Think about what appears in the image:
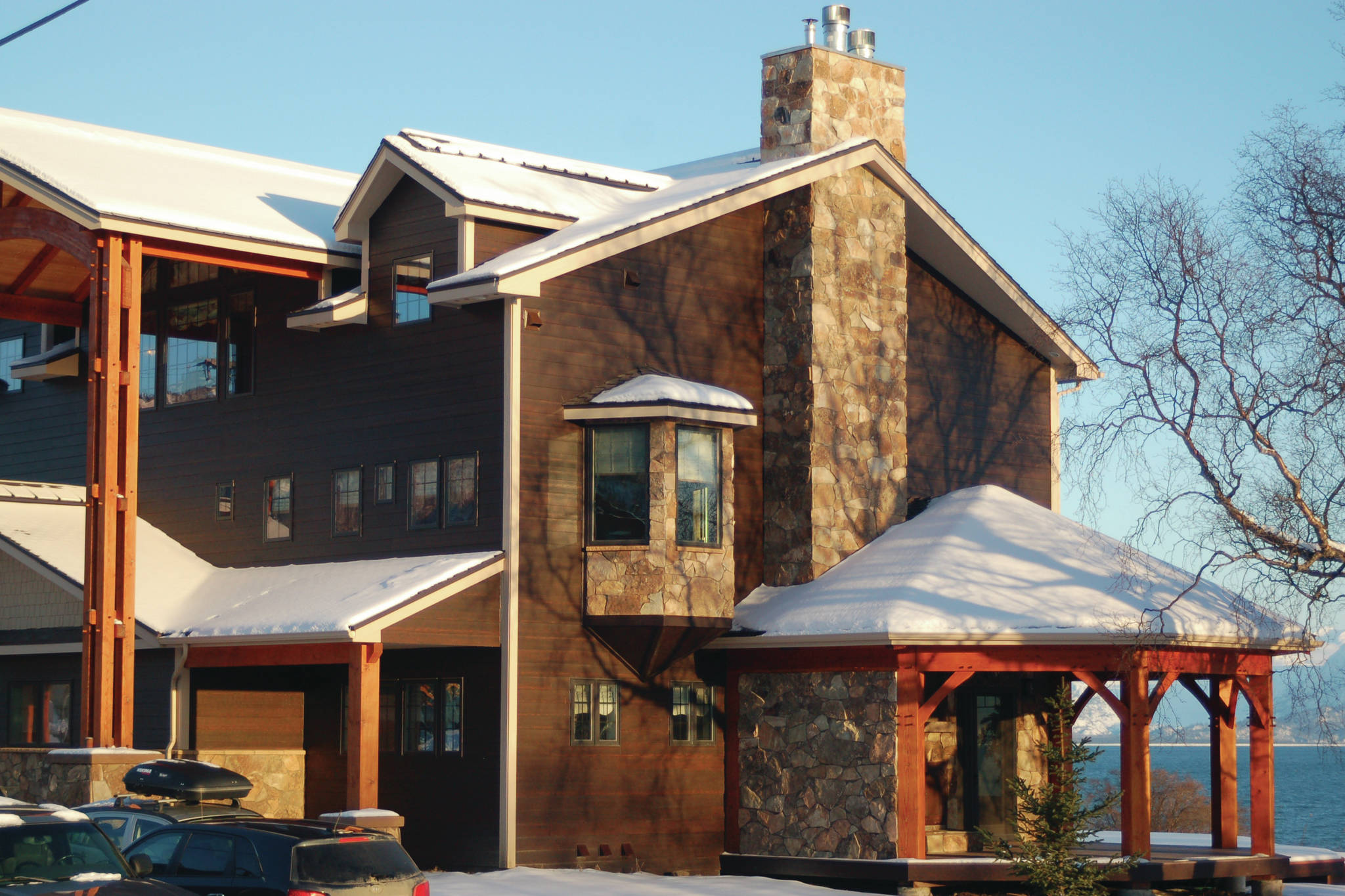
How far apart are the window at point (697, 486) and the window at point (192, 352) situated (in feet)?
26.1

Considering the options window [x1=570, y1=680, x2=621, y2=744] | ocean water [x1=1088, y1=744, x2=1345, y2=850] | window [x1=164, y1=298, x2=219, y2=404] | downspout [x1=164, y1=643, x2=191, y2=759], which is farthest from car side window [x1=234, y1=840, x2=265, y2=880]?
ocean water [x1=1088, y1=744, x2=1345, y2=850]

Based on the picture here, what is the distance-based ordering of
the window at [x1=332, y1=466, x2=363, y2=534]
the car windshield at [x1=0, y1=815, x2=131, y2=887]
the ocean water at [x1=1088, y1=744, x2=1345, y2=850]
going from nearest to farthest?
the car windshield at [x1=0, y1=815, x2=131, y2=887] → the window at [x1=332, y1=466, x2=363, y2=534] → the ocean water at [x1=1088, y1=744, x2=1345, y2=850]

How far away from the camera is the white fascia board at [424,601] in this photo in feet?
64.9

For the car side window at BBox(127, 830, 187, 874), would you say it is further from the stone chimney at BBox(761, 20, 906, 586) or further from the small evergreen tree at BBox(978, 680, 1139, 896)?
the stone chimney at BBox(761, 20, 906, 586)

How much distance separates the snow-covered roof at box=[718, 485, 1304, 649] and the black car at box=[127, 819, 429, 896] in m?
9.08

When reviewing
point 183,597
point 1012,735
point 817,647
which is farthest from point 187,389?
point 1012,735

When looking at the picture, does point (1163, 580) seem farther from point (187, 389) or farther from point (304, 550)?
point (187, 389)

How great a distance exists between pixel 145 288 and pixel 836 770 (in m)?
13.3

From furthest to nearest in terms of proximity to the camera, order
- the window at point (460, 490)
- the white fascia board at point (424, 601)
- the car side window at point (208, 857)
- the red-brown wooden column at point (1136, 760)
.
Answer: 1. the window at point (460, 490)
2. the red-brown wooden column at point (1136, 760)
3. the white fascia board at point (424, 601)
4. the car side window at point (208, 857)

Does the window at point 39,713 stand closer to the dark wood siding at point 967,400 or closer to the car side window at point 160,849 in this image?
the car side window at point 160,849

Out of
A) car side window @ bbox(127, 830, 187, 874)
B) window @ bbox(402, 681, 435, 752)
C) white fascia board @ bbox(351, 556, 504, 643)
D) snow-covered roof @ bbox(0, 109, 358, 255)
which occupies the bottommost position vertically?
car side window @ bbox(127, 830, 187, 874)

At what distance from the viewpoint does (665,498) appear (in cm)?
2166

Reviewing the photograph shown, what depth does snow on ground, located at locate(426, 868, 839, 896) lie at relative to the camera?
19047mm

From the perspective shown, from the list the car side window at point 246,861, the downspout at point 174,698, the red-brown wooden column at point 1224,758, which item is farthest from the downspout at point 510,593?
the red-brown wooden column at point 1224,758
